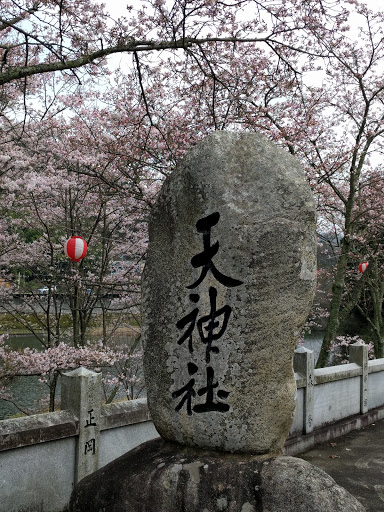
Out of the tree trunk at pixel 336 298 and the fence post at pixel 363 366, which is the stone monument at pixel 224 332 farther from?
the tree trunk at pixel 336 298

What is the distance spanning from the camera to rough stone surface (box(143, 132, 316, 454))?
3449 mm

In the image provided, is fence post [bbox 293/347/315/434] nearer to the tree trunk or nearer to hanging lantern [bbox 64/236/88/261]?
the tree trunk

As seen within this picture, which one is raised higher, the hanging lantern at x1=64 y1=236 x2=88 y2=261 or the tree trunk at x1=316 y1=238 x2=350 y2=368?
the hanging lantern at x1=64 y1=236 x2=88 y2=261

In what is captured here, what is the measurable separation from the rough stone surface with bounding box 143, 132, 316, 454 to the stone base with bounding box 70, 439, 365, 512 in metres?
0.16

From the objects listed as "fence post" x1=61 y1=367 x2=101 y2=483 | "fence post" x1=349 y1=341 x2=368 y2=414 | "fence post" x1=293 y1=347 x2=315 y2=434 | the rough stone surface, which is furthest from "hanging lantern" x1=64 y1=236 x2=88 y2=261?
"fence post" x1=349 y1=341 x2=368 y2=414

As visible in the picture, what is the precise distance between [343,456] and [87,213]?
692cm

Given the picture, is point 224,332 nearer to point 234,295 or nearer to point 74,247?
point 234,295

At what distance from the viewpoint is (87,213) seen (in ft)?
35.4

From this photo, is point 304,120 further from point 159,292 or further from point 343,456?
point 159,292

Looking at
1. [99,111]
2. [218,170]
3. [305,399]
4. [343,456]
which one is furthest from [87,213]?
[218,170]

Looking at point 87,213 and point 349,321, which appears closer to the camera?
point 87,213

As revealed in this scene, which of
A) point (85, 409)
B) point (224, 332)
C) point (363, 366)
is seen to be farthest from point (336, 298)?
point (224, 332)

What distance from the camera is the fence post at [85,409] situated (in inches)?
217

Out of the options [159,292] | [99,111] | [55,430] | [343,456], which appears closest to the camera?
[159,292]
